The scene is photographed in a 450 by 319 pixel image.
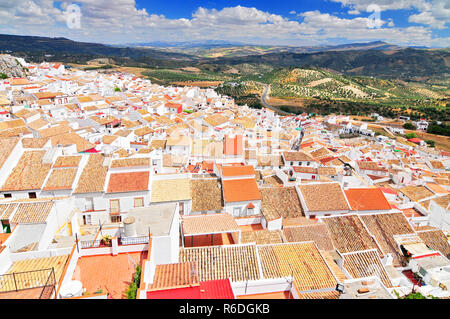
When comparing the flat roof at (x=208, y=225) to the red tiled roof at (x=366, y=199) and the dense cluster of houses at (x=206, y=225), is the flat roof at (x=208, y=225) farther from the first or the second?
the red tiled roof at (x=366, y=199)

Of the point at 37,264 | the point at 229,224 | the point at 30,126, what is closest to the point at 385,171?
the point at 229,224

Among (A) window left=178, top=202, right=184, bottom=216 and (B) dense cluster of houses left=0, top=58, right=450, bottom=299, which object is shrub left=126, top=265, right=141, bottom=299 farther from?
(A) window left=178, top=202, right=184, bottom=216

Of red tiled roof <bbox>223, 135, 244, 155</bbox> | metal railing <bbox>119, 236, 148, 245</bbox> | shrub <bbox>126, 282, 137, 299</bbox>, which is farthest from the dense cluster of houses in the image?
shrub <bbox>126, 282, 137, 299</bbox>

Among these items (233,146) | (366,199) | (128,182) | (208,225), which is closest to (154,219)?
(208,225)

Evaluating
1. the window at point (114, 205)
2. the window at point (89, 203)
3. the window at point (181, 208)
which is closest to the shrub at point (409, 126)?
the window at point (181, 208)

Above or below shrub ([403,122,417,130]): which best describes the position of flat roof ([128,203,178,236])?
above
